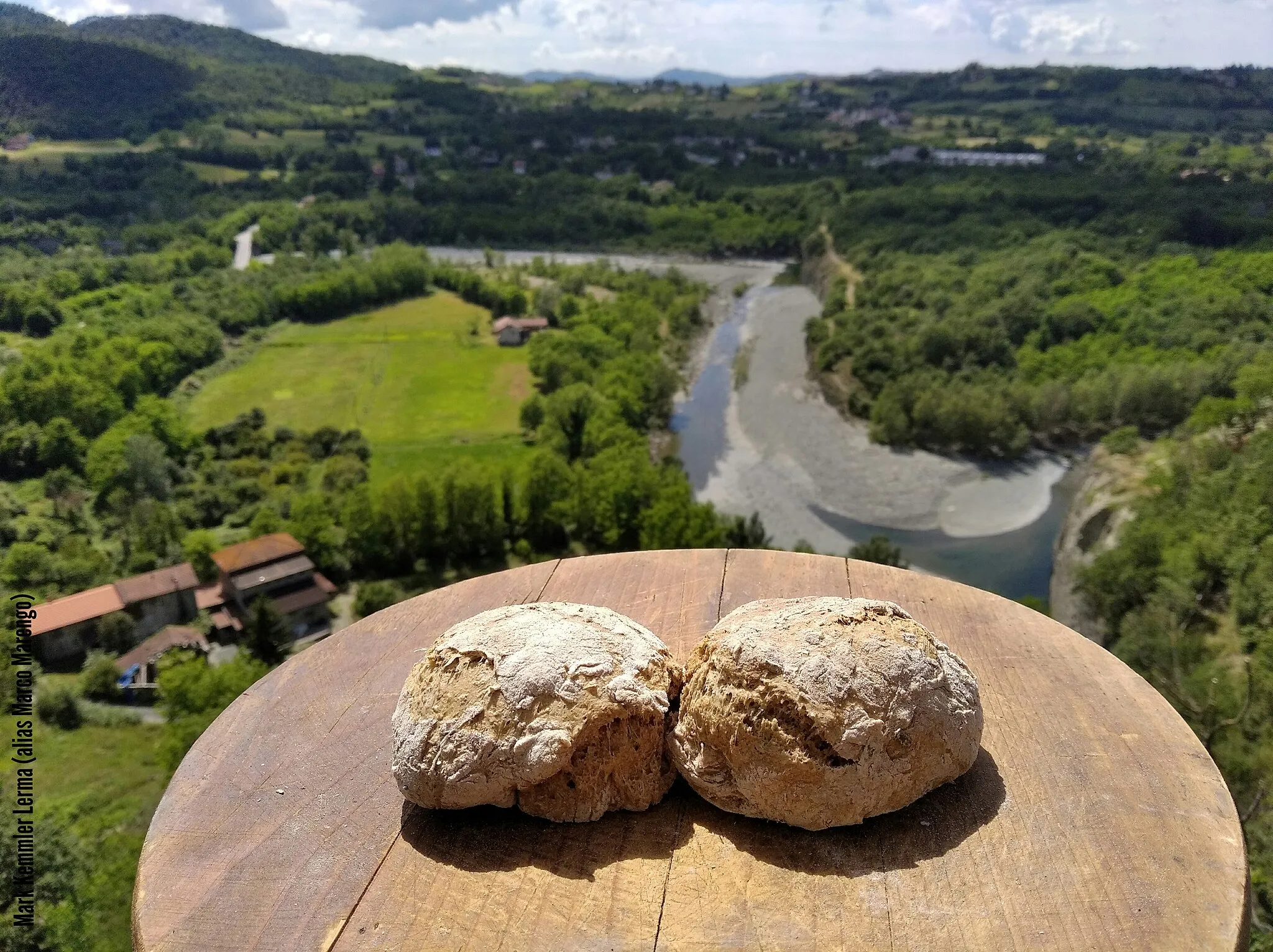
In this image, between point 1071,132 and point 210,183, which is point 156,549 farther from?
point 1071,132

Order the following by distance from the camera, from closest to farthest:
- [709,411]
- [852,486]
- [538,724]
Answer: [538,724] → [852,486] → [709,411]

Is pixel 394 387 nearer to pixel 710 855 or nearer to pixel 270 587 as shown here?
pixel 270 587

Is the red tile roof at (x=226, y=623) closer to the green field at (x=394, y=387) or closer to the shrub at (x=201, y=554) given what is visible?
the shrub at (x=201, y=554)

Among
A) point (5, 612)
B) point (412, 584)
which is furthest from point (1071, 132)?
point (5, 612)

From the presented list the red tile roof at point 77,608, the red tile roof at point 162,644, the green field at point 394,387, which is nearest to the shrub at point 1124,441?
the green field at point 394,387

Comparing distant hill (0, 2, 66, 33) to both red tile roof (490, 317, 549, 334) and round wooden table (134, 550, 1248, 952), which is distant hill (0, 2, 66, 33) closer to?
red tile roof (490, 317, 549, 334)

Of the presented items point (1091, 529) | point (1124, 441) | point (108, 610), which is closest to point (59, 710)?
point (108, 610)
